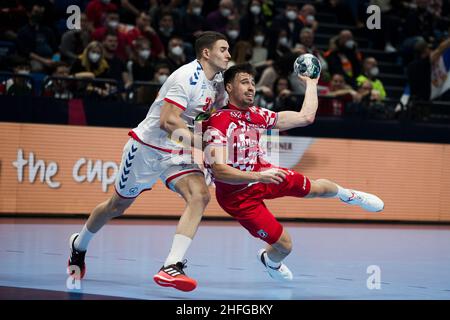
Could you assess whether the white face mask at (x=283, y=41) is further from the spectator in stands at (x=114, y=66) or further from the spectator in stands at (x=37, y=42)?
the spectator in stands at (x=37, y=42)

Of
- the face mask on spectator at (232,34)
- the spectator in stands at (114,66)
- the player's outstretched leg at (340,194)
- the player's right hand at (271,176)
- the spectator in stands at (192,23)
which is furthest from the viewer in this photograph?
the face mask on spectator at (232,34)

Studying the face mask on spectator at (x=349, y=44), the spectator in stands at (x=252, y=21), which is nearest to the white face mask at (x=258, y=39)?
the spectator in stands at (x=252, y=21)

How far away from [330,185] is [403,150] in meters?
9.15

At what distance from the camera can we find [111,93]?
15031mm

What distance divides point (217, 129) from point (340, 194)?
149cm

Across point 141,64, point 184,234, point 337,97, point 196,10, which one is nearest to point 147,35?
point 141,64

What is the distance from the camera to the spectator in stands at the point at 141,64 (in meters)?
16.2

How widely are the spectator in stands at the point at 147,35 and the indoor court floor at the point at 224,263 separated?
3532 millimetres

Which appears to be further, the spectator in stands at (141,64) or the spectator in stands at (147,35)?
the spectator in stands at (147,35)

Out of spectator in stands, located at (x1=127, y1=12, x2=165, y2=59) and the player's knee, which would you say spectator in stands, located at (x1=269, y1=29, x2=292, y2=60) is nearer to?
spectator in stands, located at (x1=127, y1=12, x2=165, y2=59)

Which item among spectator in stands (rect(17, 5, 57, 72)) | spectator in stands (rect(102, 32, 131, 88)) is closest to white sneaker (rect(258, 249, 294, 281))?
spectator in stands (rect(102, 32, 131, 88))
